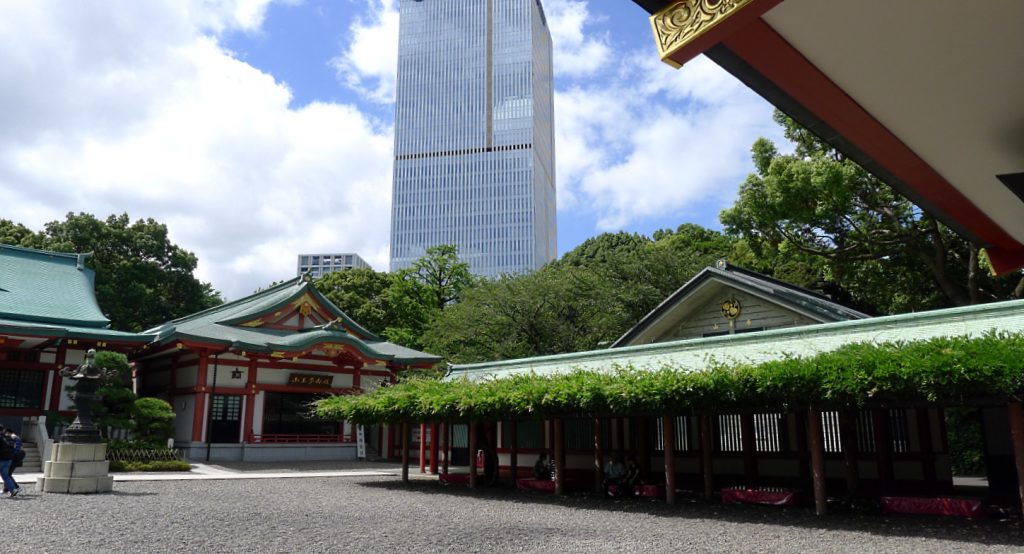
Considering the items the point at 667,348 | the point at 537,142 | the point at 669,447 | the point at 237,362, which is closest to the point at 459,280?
the point at 237,362

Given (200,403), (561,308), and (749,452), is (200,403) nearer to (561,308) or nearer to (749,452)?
(561,308)

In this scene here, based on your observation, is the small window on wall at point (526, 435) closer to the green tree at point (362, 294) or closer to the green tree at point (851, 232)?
the green tree at point (851, 232)

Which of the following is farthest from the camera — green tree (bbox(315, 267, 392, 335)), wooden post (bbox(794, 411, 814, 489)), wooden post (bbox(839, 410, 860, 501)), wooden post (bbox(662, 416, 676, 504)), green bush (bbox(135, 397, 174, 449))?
green tree (bbox(315, 267, 392, 335))

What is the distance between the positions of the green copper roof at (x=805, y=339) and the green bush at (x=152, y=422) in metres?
13.6

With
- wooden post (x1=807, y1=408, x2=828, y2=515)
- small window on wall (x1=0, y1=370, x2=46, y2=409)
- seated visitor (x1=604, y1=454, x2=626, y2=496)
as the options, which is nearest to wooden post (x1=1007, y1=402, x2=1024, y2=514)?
wooden post (x1=807, y1=408, x2=828, y2=515)

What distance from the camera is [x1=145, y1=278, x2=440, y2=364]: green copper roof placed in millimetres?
24547

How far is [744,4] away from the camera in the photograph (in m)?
3.27

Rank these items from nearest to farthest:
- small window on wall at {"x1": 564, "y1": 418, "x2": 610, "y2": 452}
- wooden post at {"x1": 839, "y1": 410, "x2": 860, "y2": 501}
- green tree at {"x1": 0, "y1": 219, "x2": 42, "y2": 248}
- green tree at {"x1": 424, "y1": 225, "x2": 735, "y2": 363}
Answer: wooden post at {"x1": 839, "y1": 410, "x2": 860, "y2": 501}, small window on wall at {"x1": 564, "y1": 418, "x2": 610, "y2": 452}, green tree at {"x1": 424, "y1": 225, "x2": 735, "y2": 363}, green tree at {"x1": 0, "y1": 219, "x2": 42, "y2": 248}

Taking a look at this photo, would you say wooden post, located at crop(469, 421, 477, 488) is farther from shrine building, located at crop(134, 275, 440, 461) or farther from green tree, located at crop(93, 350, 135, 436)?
green tree, located at crop(93, 350, 135, 436)

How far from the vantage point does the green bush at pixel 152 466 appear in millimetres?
20594

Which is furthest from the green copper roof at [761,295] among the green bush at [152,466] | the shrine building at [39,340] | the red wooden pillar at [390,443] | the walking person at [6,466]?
the shrine building at [39,340]

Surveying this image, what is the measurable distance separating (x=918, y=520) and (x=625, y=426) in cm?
778

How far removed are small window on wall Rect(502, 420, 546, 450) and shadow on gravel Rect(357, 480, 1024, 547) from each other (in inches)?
119

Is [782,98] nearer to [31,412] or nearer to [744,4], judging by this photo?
[744,4]
